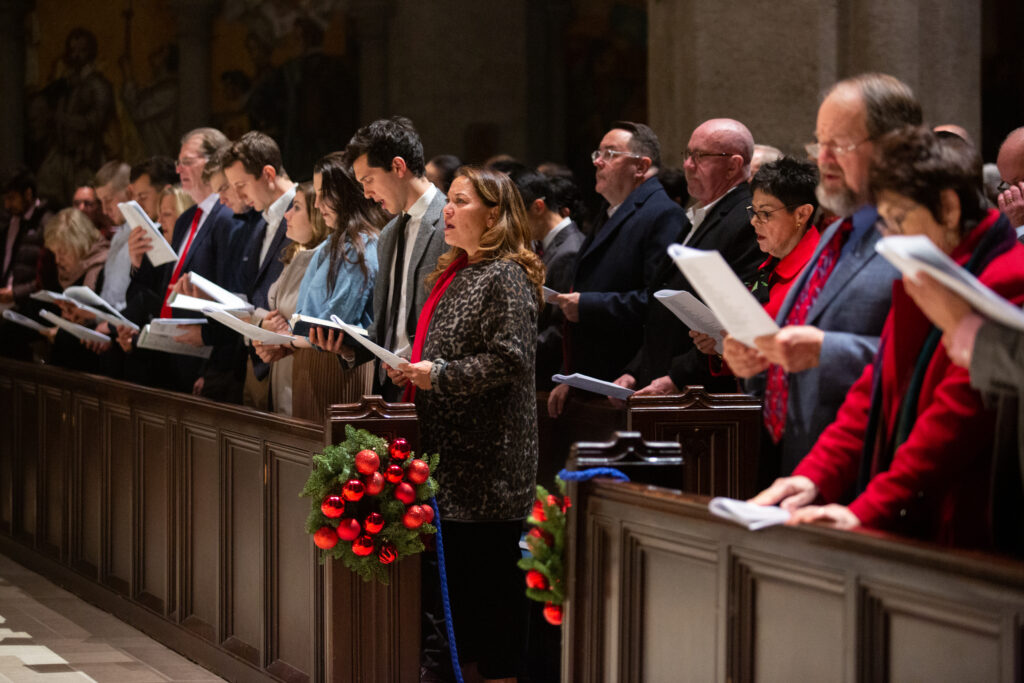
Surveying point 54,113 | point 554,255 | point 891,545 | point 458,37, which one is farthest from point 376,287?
point 54,113

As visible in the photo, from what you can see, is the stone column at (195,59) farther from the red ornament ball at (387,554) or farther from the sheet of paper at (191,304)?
the red ornament ball at (387,554)

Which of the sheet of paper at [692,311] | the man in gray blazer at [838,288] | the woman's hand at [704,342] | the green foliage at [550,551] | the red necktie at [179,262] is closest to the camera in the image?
the man in gray blazer at [838,288]

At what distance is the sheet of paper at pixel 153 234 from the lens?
6461 mm

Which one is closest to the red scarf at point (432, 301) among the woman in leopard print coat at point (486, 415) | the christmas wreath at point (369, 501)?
the woman in leopard print coat at point (486, 415)

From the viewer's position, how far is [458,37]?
1262 centimetres

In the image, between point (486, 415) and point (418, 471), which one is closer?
point (418, 471)

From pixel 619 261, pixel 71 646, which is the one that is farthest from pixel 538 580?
pixel 71 646

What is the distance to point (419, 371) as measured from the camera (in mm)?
4316

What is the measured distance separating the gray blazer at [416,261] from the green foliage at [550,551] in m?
1.49

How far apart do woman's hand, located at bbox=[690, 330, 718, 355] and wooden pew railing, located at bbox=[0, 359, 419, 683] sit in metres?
1.04

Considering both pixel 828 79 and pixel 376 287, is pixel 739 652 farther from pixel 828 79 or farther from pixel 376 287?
pixel 828 79

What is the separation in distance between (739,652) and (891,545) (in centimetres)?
55

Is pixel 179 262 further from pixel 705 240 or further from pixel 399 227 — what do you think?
pixel 705 240

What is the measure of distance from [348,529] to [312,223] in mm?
1770
